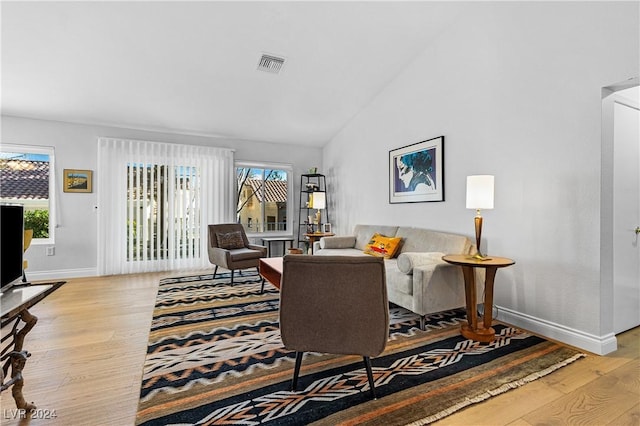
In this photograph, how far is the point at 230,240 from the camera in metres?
4.38

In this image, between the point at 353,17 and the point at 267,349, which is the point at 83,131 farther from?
the point at 267,349

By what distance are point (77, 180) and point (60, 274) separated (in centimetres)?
140

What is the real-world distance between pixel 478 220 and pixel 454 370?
1.19 metres

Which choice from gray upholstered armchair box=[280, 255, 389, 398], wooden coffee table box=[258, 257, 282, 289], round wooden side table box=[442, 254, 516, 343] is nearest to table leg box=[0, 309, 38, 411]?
gray upholstered armchair box=[280, 255, 389, 398]

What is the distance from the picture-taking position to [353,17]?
10.3 feet

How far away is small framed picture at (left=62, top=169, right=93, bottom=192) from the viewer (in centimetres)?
443

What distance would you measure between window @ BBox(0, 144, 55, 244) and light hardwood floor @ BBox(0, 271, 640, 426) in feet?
7.97

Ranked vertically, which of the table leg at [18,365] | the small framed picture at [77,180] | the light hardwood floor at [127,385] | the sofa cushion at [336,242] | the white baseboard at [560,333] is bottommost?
the light hardwood floor at [127,385]

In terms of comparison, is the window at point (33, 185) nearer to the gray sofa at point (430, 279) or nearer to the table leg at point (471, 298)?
the gray sofa at point (430, 279)

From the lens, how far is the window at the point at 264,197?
225 inches

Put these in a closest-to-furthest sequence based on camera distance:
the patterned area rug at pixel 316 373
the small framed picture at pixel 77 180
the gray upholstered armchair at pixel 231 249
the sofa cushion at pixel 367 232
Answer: the patterned area rug at pixel 316 373, the gray upholstered armchair at pixel 231 249, the sofa cushion at pixel 367 232, the small framed picture at pixel 77 180

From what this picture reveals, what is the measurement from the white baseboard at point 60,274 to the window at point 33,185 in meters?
0.44

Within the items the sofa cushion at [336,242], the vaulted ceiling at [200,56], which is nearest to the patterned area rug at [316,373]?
the sofa cushion at [336,242]

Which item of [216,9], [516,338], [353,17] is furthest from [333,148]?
[516,338]
